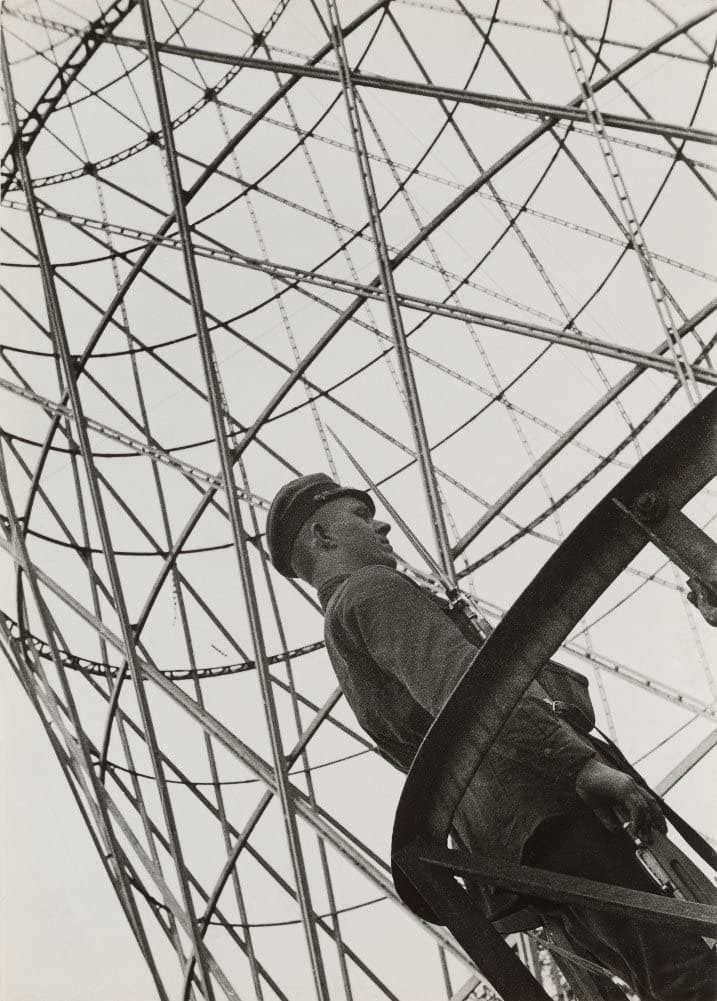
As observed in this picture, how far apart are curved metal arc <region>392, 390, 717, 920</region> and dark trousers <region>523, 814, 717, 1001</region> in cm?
70

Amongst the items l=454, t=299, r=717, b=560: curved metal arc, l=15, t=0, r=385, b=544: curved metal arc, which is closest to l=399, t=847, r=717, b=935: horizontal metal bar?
l=454, t=299, r=717, b=560: curved metal arc

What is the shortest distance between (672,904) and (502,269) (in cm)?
Answer: 1882

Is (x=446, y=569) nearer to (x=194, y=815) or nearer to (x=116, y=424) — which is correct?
(x=116, y=424)

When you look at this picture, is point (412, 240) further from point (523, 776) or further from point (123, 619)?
point (523, 776)

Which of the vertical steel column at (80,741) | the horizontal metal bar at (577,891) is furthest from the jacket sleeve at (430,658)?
the vertical steel column at (80,741)

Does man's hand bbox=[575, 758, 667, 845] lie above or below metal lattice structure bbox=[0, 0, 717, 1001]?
below

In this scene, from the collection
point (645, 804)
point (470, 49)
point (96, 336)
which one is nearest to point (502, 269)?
point (470, 49)

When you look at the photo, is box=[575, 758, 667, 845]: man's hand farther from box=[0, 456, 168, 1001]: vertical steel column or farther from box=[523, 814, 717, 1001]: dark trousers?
box=[0, 456, 168, 1001]: vertical steel column

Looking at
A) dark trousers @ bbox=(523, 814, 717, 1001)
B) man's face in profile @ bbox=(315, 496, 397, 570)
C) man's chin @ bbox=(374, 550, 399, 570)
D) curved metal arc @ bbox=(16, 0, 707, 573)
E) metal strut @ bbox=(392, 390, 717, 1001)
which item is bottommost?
dark trousers @ bbox=(523, 814, 717, 1001)

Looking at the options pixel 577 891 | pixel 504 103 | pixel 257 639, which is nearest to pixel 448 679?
pixel 577 891

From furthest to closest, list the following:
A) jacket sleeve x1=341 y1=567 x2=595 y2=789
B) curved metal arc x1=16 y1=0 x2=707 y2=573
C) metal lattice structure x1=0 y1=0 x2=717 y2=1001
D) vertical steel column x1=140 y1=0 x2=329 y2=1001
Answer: metal lattice structure x1=0 y1=0 x2=717 y2=1001 → curved metal arc x1=16 y1=0 x2=707 y2=573 → vertical steel column x1=140 y1=0 x2=329 y2=1001 → jacket sleeve x1=341 y1=567 x2=595 y2=789

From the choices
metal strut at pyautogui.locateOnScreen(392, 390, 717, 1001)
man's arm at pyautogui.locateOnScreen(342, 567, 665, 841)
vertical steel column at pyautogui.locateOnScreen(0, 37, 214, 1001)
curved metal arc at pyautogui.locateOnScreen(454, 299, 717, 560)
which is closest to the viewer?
metal strut at pyautogui.locateOnScreen(392, 390, 717, 1001)

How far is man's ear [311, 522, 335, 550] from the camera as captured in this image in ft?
22.6

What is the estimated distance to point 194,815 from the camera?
23.8 metres
